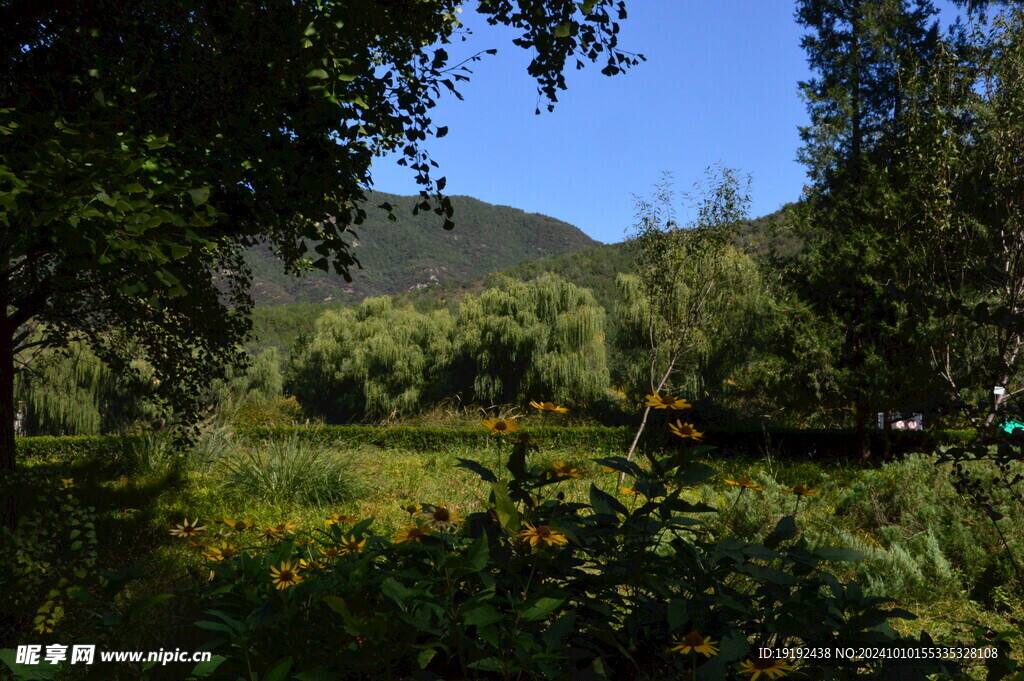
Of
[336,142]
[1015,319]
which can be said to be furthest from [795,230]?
[1015,319]

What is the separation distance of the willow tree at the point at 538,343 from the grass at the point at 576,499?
9.10 metres

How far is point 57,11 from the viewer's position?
457cm

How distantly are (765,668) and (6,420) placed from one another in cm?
590

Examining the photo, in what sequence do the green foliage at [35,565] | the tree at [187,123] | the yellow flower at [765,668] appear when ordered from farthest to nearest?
the green foliage at [35,565], the tree at [187,123], the yellow flower at [765,668]

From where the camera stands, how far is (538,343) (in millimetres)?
20609

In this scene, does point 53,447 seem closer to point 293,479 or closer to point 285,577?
point 293,479

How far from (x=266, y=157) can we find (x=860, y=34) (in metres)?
15.3

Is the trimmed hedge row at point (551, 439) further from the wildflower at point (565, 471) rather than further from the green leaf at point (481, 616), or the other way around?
the green leaf at point (481, 616)

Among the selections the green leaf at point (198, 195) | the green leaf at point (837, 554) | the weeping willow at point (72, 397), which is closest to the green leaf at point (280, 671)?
the green leaf at point (837, 554)

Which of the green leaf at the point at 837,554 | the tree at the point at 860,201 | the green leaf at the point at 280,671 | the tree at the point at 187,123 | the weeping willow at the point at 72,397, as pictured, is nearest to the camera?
the green leaf at the point at 280,671

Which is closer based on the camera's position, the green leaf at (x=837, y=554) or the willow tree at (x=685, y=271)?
the green leaf at (x=837, y=554)

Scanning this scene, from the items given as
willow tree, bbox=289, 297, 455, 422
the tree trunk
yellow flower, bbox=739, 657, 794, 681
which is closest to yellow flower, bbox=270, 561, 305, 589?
yellow flower, bbox=739, 657, 794, 681

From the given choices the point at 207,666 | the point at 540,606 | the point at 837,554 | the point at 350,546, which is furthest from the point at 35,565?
the point at 837,554

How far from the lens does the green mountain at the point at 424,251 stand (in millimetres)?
92188
